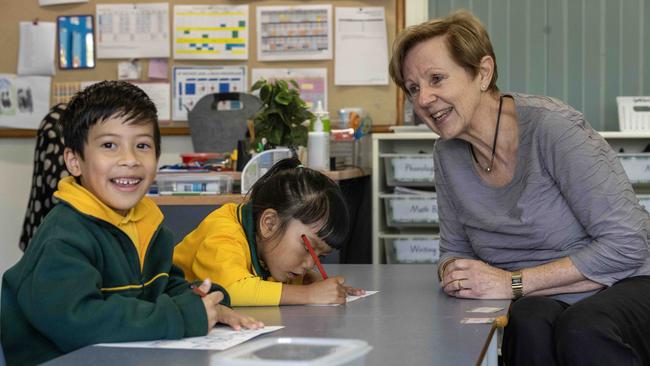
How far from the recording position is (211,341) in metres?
1.19

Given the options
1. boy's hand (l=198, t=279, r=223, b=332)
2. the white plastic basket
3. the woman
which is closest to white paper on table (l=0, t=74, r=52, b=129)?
the white plastic basket

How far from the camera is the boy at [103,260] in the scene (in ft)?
3.91

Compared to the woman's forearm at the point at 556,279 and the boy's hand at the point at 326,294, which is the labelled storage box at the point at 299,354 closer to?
the boy's hand at the point at 326,294

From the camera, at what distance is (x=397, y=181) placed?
148 inches

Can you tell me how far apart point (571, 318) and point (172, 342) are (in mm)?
688

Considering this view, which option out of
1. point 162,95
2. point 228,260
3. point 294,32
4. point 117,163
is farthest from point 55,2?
point 117,163

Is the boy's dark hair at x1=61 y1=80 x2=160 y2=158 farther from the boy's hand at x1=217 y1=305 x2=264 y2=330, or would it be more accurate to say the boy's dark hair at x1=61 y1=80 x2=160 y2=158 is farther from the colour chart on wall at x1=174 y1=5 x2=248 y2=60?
the colour chart on wall at x1=174 y1=5 x2=248 y2=60

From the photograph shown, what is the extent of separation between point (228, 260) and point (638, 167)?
2.36 meters

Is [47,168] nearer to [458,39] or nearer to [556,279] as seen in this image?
[458,39]

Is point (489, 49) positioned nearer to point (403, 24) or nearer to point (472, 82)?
point (472, 82)

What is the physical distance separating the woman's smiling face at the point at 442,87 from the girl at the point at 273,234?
279 mm

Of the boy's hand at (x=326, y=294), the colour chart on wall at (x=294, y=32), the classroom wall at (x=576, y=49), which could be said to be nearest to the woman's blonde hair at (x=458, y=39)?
the boy's hand at (x=326, y=294)

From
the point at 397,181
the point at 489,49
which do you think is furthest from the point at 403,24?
the point at 489,49

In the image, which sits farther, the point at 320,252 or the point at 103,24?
the point at 103,24
